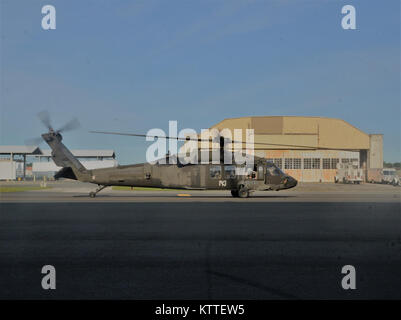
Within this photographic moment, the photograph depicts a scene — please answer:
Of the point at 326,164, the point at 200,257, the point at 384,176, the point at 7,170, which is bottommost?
the point at 200,257

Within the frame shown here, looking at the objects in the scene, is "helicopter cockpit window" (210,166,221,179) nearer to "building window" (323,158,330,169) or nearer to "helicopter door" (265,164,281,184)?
"helicopter door" (265,164,281,184)

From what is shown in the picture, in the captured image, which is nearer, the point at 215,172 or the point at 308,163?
the point at 215,172

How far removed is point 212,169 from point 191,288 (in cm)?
1908

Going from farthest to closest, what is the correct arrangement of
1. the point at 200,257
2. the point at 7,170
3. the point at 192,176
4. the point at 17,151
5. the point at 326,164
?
1. the point at 17,151
2. the point at 7,170
3. the point at 326,164
4. the point at 192,176
5. the point at 200,257

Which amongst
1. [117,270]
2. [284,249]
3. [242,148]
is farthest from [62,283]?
[242,148]

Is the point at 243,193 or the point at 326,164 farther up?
the point at 326,164

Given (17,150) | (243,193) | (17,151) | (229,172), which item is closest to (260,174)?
(243,193)

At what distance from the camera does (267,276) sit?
626cm

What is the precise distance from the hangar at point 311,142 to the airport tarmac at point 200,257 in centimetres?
5470

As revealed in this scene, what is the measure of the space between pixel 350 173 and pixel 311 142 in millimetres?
12308

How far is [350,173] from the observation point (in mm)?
56594

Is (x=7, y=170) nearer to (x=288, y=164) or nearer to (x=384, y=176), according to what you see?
(x=288, y=164)

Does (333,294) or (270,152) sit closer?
(333,294)
